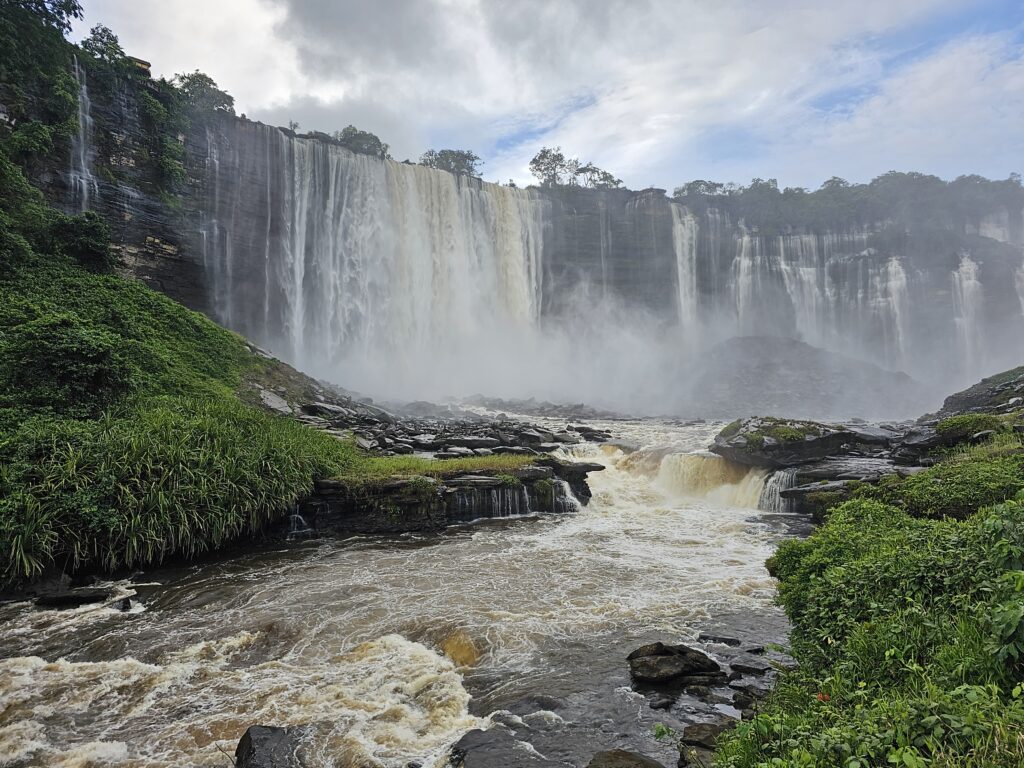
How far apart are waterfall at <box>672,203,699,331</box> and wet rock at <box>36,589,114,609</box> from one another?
5539cm

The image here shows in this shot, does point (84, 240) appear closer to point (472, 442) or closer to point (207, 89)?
Answer: point (472, 442)

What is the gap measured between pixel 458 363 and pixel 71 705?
39470mm

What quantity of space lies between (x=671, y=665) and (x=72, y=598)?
8730mm

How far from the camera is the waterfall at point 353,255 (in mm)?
32781

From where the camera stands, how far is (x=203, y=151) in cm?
3111

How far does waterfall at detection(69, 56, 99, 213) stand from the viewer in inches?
964

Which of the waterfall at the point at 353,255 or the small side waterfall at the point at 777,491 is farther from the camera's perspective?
the waterfall at the point at 353,255

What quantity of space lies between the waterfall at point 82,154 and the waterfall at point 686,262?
157 ft

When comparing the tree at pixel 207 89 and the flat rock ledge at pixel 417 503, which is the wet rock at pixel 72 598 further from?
the tree at pixel 207 89

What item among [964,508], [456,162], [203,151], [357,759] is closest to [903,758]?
[357,759]

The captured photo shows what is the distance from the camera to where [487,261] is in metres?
45.7

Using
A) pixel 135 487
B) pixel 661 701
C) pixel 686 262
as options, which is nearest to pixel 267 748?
pixel 661 701

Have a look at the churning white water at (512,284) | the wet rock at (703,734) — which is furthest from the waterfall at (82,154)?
the wet rock at (703,734)

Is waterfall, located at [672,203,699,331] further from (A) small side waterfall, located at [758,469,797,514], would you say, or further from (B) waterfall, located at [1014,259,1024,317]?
(A) small side waterfall, located at [758,469,797,514]
